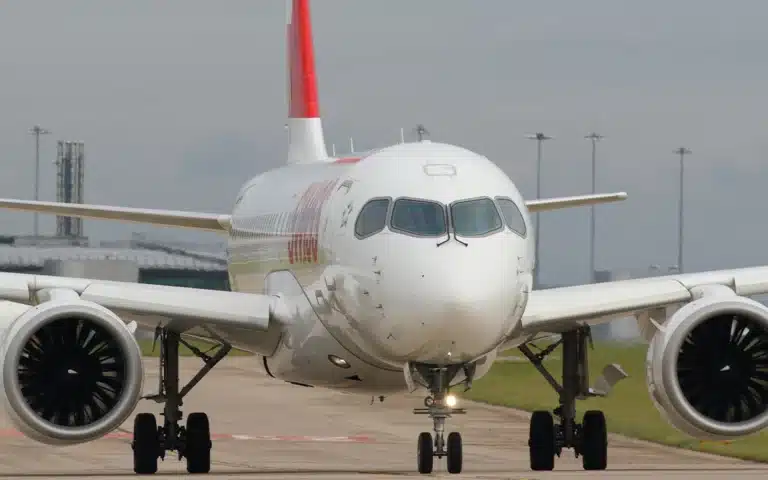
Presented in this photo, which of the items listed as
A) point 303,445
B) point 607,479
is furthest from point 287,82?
point 607,479

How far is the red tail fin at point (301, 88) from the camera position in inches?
1398

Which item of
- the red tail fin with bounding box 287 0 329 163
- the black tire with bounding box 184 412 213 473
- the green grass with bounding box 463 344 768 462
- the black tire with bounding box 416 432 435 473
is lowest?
the green grass with bounding box 463 344 768 462

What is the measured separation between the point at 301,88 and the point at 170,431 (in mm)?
11262

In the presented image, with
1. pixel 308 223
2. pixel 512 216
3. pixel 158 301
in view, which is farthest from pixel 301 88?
pixel 512 216

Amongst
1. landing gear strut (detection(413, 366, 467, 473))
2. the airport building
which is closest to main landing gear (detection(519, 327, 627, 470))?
landing gear strut (detection(413, 366, 467, 473))

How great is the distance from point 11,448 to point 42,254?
86.1m

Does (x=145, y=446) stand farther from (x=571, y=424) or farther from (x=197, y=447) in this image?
(x=571, y=424)

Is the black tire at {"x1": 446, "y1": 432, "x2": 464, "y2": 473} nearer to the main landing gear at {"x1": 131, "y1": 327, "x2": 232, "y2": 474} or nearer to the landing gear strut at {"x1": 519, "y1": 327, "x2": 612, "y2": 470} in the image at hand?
the landing gear strut at {"x1": 519, "y1": 327, "x2": 612, "y2": 470}

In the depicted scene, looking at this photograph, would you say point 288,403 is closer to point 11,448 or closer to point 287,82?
point 287,82

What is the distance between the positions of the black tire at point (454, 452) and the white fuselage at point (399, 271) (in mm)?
978

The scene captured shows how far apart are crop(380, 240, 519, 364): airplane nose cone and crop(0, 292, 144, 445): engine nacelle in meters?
3.25

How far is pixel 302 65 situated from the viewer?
3634cm

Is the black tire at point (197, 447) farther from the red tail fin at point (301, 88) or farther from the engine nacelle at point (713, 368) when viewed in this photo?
the red tail fin at point (301, 88)

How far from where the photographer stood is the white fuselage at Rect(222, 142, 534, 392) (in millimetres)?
21406
